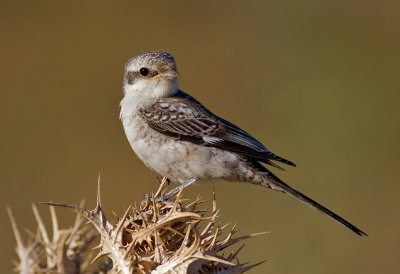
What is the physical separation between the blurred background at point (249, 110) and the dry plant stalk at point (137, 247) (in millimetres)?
4460

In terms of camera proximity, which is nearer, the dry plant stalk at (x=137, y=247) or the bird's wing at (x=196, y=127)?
the dry plant stalk at (x=137, y=247)

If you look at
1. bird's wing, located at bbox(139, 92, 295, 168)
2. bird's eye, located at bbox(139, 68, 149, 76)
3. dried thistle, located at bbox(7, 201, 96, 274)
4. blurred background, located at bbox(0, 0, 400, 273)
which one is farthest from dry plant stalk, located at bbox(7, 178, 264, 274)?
blurred background, located at bbox(0, 0, 400, 273)

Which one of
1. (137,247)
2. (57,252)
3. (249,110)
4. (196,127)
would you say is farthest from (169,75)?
(249,110)

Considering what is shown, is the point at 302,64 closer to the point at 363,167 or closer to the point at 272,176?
the point at 363,167

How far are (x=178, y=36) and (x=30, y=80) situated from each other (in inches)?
100

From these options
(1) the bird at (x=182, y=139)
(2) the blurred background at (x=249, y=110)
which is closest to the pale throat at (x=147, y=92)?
(1) the bird at (x=182, y=139)

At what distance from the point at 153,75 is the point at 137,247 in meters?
3.05

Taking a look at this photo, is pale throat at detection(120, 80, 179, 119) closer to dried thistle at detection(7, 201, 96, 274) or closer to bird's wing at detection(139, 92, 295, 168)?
bird's wing at detection(139, 92, 295, 168)

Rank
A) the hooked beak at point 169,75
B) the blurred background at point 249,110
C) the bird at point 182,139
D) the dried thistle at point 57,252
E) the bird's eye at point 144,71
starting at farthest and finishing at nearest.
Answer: the blurred background at point 249,110 → the bird's eye at point 144,71 → the hooked beak at point 169,75 → the bird at point 182,139 → the dried thistle at point 57,252

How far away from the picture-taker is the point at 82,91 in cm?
1024

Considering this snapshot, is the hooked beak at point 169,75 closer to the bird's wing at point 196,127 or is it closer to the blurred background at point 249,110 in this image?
the bird's wing at point 196,127

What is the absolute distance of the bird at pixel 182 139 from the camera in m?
5.10

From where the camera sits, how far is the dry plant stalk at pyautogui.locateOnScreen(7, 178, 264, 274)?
8.29 ft

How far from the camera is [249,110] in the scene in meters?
10.0
